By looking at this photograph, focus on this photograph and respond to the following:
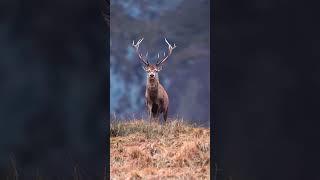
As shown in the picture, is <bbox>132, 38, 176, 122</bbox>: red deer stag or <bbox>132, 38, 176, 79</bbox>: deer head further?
<bbox>132, 38, 176, 122</bbox>: red deer stag

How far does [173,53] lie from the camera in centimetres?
542

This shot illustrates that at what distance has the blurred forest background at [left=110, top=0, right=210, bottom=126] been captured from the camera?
4.81 meters

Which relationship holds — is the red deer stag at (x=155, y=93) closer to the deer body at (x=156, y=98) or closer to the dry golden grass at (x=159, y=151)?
the deer body at (x=156, y=98)

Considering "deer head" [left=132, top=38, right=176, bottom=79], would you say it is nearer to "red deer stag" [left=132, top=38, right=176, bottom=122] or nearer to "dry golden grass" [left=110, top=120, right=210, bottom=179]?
"red deer stag" [left=132, top=38, right=176, bottom=122]

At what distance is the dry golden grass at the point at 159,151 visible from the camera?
12.5ft

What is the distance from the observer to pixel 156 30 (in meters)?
5.26

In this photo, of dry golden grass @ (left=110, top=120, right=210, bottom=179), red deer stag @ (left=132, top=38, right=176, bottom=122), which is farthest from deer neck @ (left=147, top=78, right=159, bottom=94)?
dry golden grass @ (left=110, top=120, right=210, bottom=179)

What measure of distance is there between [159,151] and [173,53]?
1.30 meters

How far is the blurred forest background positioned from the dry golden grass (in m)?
0.13

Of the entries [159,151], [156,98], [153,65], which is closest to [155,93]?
[156,98]

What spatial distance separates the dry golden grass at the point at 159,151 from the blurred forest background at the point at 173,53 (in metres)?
0.13

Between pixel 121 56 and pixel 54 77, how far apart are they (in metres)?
2.27
